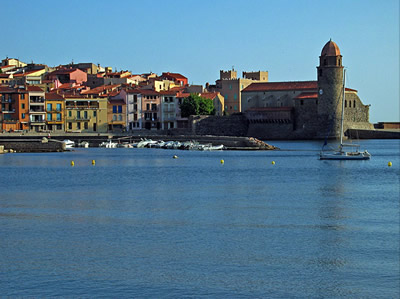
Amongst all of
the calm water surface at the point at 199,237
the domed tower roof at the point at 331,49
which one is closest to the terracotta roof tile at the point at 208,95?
the domed tower roof at the point at 331,49

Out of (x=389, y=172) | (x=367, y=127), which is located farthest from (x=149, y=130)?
(x=389, y=172)

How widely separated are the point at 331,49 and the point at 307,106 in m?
6.66

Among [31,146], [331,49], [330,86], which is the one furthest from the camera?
[331,49]

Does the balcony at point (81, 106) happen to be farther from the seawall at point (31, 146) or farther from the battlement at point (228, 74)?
the battlement at point (228, 74)

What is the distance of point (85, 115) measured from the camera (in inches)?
3086

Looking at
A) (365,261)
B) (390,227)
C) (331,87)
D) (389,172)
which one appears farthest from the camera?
(331,87)

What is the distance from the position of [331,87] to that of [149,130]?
19.2m

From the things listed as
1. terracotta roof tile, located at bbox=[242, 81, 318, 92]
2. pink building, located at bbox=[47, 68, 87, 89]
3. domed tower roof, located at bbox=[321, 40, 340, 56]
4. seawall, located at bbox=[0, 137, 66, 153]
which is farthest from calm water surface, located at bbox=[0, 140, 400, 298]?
pink building, located at bbox=[47, 68, 87, 89]

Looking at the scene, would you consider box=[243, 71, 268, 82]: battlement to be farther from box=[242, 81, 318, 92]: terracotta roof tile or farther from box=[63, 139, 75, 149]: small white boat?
box=[63, 139, 75, 149]: small white boat

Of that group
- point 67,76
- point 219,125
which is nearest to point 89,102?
point 219,125

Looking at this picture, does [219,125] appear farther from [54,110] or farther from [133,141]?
[54,110]

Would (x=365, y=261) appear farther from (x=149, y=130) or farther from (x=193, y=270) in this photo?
(x=149, y=130)

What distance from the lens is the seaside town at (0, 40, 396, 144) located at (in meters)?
75.6

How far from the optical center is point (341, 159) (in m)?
52.3
